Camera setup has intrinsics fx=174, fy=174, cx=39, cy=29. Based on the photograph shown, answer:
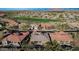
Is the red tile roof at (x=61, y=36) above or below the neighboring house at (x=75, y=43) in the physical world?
above

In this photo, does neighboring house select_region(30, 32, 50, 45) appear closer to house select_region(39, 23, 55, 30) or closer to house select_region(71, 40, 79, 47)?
house select_region(39, 23, 55, 30)

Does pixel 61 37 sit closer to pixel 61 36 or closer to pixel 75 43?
pixel 61 36

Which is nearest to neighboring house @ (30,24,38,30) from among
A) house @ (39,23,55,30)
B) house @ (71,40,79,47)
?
house @ (39,23,55,30)

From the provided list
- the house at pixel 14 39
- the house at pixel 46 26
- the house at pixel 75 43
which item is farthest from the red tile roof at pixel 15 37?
the house at pixel 75 43

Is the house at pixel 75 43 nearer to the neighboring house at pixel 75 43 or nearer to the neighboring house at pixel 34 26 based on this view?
the neighboring house at pixel 75 43

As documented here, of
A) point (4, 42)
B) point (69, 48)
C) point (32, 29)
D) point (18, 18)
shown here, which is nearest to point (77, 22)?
point (69, 48)
